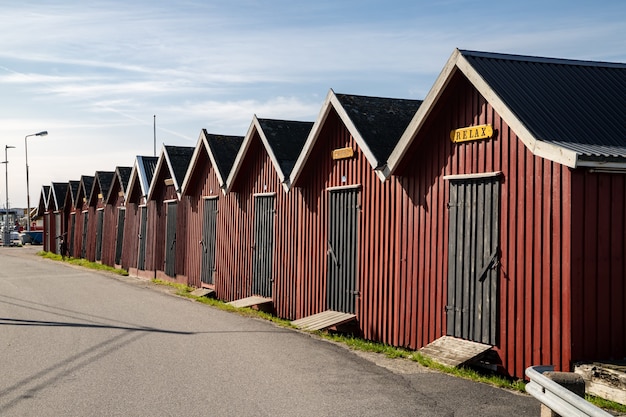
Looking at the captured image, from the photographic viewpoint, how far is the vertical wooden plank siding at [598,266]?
9602 millimetres

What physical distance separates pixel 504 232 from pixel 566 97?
2.22 metres

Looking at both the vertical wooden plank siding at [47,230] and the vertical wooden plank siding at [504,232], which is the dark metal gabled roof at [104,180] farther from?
the vertical wooden plank siding at [504,232]

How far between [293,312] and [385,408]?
900cm

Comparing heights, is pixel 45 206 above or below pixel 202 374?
above

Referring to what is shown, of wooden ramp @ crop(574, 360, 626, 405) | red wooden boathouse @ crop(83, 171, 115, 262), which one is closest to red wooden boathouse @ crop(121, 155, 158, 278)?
red wooden boathouse @ crop(83, 171, 115, 262)

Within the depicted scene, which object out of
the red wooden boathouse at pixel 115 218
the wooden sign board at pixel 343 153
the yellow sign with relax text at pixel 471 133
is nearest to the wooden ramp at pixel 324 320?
the wooden sign board at pixel 343 153

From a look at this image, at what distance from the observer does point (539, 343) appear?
33.0ft

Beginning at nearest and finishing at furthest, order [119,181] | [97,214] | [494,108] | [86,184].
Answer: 1. [494,108]
2. [119,181]
3. [97,214]
4. [86,184]

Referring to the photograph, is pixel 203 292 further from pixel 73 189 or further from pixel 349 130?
pixel 73 189

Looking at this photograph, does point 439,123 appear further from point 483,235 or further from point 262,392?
point 262,392

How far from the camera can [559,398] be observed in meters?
6.42

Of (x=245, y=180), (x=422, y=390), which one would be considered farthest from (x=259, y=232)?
(x=422, y=390)

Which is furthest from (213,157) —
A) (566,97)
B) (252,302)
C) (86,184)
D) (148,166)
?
(86,184)

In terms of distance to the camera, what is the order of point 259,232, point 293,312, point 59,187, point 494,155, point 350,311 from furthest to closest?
point 59,187 → point 259,232 → point 293,312 → point 350,311 → point 494,155
